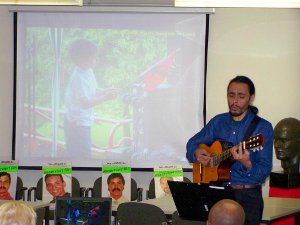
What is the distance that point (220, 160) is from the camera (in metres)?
5.27

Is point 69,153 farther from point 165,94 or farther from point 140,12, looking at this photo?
point 140,12

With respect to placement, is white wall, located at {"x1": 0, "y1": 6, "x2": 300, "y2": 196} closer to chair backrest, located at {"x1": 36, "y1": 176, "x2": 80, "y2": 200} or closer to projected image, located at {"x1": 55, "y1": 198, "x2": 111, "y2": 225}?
chair backrest, located at {"x1": 36, "y1": 176, "x2": 80, "y2": 200}

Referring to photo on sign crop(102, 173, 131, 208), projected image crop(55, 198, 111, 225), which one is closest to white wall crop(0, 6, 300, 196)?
photo on sign crop(102, 173, 131, 208)

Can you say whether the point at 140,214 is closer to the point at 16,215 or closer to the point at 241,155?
the point at 241,155

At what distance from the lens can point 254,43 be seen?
8609mm

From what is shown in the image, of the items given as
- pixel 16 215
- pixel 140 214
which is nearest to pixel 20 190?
pixel 140 214

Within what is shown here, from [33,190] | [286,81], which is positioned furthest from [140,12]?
[33,190]

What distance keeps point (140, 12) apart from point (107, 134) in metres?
1.59

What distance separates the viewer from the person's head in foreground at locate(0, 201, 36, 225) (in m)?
2.83

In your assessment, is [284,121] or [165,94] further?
[165,94]

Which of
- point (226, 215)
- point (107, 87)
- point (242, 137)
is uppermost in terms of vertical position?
point (107, 87)

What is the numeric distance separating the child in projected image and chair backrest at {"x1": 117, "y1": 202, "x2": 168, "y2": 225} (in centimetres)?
299

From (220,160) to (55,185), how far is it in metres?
3.16

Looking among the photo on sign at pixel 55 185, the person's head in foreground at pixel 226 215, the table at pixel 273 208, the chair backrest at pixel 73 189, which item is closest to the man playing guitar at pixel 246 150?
the table at pixel 273 208
